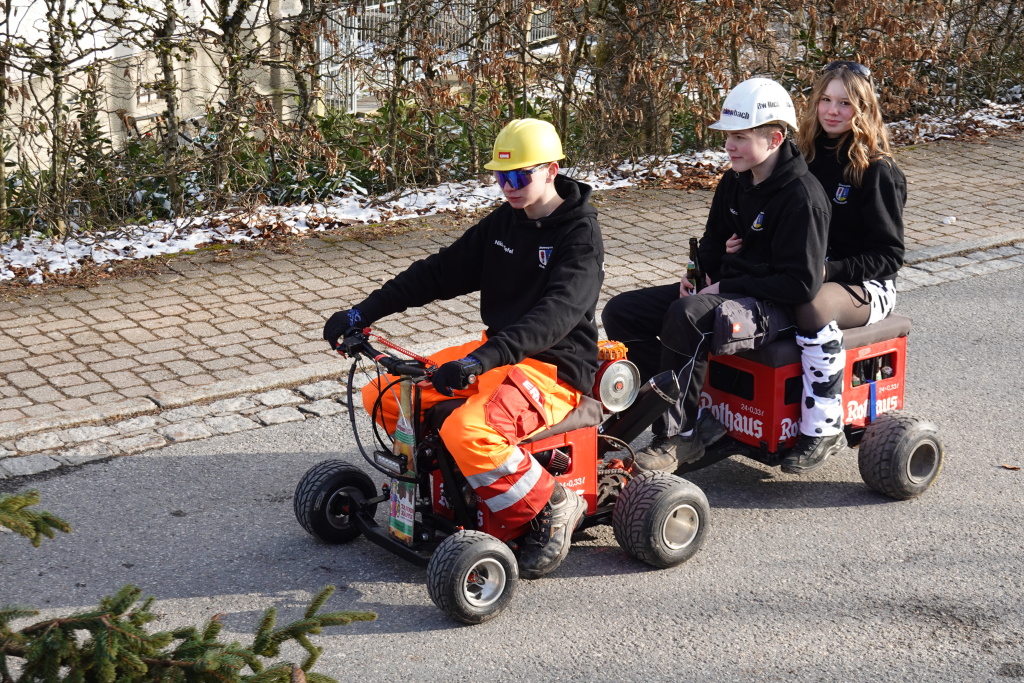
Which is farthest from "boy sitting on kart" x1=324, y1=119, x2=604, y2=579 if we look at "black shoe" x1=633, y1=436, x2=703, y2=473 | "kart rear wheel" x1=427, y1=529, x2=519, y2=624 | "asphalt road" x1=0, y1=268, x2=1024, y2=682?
"black shoe" x1=633, y1=436, x2=703, y2=473

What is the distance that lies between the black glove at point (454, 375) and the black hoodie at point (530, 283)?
7 cm

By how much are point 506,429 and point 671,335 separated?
1.07m

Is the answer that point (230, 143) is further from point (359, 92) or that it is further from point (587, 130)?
point (587, 130)

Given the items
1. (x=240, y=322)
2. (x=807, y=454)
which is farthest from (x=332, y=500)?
(x=240, y=322)

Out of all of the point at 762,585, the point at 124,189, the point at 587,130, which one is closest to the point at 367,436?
the point at 762,585

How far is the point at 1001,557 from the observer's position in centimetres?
454

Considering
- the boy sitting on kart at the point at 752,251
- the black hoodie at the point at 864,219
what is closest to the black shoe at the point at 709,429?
the boy sitting on kart at the point at 752,251

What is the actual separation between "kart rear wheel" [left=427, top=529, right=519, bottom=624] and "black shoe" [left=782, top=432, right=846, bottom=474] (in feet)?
4.70

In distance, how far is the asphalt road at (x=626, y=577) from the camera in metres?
3.84

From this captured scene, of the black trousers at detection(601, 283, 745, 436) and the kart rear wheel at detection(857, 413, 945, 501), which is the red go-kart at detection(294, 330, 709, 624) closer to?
the black trousers at detection(601, 283, 745, 436)

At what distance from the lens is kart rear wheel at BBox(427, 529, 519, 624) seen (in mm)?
3891

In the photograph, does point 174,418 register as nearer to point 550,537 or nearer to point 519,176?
point 550,537

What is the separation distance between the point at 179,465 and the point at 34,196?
12.2 ft

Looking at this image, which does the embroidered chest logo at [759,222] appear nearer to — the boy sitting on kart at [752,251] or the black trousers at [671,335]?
the boy sitting on kart at [752,251]
